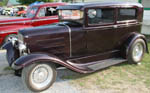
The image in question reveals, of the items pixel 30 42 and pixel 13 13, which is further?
pixel 13 13

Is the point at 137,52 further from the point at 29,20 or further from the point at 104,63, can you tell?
the point at 29,20

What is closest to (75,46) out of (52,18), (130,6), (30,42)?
(30,42)

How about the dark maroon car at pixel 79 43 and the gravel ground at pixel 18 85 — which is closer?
the dark maroon car at pixel 79 43

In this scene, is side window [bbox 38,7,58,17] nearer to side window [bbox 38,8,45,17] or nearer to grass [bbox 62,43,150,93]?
side window [bbox 38,8,45,17]

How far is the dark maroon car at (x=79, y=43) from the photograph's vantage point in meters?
3.32

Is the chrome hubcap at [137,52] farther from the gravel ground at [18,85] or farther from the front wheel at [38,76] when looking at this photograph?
the front wheel at [38,76]

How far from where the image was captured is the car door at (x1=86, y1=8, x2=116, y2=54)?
12.9 feet

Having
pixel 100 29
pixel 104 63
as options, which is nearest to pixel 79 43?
pixel 100 29

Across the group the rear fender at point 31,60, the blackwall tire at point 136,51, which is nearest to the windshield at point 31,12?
the rear fender at point 31,60

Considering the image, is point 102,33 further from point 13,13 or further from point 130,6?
point 13,13

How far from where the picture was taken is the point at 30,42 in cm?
348

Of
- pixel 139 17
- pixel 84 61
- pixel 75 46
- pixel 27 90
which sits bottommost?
pixel 27 90

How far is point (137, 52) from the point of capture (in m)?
4.85

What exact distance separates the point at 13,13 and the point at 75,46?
24.4 meters
